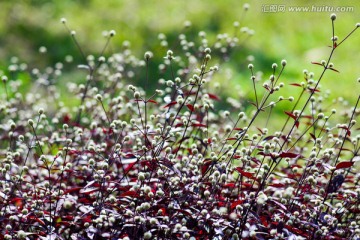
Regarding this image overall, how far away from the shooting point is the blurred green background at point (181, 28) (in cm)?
661

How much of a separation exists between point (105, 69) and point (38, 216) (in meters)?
2.40

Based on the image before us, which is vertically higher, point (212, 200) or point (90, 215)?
point (212, 200)

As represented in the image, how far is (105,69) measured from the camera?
4.71 m

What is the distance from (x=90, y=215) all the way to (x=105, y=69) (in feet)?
7.95

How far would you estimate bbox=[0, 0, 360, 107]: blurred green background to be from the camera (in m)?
6.61

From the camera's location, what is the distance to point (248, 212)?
7.48ft

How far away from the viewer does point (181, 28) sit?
7121 millimetres

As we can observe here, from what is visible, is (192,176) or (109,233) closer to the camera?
(109,233)

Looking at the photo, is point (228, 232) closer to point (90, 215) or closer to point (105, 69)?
point (90, 215)

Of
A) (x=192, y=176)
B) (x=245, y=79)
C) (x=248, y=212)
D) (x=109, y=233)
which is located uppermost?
(x=245, y=79)

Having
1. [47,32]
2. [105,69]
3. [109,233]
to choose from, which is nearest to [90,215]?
[109,233]

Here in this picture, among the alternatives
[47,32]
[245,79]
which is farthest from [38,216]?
[47,32]

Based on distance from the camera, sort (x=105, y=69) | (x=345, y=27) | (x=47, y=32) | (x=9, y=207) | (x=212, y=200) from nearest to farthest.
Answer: (x=212, y=200), (x=9, y=207), (x=105, y=69), (x=47, y=32), (x=345, y=27)

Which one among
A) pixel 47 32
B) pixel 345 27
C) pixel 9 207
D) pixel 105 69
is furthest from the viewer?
pixel 345 27
